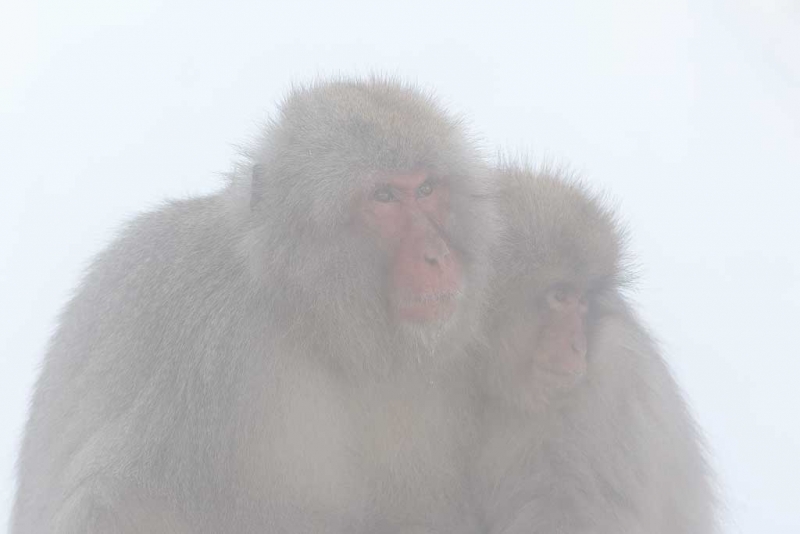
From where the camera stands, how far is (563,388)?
310cm

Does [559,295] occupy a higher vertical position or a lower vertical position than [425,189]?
lower

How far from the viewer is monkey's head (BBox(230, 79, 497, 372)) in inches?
111

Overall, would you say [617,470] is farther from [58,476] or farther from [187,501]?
[58,476]

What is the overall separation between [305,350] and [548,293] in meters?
0.70

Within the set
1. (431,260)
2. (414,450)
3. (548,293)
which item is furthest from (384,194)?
(414,450)

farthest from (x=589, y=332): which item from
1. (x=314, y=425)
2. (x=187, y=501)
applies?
(x=187, y=501)

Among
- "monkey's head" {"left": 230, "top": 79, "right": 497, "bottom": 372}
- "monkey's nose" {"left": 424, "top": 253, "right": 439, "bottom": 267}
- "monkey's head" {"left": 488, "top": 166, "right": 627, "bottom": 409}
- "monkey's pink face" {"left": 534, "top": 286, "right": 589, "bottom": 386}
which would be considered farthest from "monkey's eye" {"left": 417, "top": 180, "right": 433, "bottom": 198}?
"monkey's pink face" {"left": 534, "top": 286, "right": 589, "bottom": 386}

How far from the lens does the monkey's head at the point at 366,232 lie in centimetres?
282

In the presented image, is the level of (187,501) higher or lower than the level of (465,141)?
lower

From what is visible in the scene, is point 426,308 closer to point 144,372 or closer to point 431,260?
point 431,260

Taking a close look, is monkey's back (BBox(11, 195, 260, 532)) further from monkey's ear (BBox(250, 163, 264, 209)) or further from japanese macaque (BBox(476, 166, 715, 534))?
japanese macaque (BBox(476, 166, 715, 534))

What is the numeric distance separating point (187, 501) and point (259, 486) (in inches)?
7.0

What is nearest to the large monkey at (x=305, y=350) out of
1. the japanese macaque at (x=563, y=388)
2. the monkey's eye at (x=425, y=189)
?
the monkey's eye at (x=425, y=189)

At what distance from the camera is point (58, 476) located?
3082 mm
